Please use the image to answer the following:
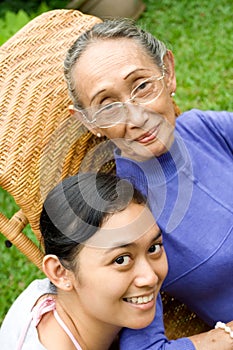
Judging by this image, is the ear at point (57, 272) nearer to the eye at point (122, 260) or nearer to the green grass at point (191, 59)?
the eye at point (122, 260)

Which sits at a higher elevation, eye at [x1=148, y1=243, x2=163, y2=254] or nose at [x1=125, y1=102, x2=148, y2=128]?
nose at [x1=125, y1=102, x2=148, y2=128]

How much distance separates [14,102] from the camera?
7.51 ft

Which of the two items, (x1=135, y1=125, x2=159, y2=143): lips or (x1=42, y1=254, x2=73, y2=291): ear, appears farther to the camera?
(x1=135, y1=125, x2=159, y2=143): lips

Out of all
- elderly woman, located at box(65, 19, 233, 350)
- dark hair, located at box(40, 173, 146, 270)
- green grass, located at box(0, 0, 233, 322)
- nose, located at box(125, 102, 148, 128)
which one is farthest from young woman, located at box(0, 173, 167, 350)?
green grass, located at box(0, 0, 233, 322)

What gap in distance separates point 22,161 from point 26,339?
61 centimetres

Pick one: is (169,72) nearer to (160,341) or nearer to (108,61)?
(108,61)

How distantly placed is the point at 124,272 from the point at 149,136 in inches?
18.9

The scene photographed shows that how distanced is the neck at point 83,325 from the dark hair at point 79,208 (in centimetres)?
17

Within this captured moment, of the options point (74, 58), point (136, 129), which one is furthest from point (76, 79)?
point (136, 129)

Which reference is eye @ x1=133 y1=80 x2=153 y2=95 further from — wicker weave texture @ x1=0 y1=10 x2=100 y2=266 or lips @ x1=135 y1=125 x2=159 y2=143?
wicker weave texture @ x1=0 y1=10 x2=100 y2=266

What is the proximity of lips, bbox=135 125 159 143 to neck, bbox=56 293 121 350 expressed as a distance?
50 cm

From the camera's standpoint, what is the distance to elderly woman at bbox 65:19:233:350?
6.35 ft

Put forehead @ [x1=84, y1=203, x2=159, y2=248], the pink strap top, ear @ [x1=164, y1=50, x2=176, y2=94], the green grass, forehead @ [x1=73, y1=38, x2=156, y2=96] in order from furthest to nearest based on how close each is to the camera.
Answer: the green grass → ear @ [x1=164, y1=50, x2=176, y2=94] → forehead @ [x1=73, y1=38, x2=156, y2=96] → the pink strap top → forehead @ [x1=84, y1=203, x2=159, y2=248]

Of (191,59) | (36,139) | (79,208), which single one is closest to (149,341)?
(79,208)
